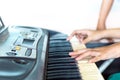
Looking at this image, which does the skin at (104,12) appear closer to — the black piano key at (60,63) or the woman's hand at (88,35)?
the woman's hand at (88,35)

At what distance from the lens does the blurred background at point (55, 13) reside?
158 cm

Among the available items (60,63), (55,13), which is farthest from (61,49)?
(55,13)

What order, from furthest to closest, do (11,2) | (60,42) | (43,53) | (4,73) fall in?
1. (11,2)
2. (60,42)
3. (43,53)
4. (4,73)

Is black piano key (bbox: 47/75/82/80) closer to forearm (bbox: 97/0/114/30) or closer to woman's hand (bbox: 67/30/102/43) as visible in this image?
woman's hand (bbox: 67/30/102/43)

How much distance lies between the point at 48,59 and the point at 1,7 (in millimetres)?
772

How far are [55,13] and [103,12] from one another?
1.07ft

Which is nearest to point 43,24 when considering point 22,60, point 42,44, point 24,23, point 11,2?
point 24,23

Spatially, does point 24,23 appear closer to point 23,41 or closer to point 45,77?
point 23,41

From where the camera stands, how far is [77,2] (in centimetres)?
161

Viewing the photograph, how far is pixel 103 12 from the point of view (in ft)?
5.17

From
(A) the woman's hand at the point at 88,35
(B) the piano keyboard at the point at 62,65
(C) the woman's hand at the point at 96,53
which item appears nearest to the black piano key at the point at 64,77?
(B) the piano keyboard at the point at 62,65

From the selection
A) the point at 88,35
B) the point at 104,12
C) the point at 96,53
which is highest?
the point at 104,12

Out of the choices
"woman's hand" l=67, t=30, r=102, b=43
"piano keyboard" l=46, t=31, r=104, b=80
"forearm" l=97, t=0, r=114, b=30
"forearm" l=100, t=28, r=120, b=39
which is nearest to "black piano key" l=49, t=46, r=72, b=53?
"piano keyboard" l=46, t=31, r=104, b=80

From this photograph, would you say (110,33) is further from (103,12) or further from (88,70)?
(88,70)
